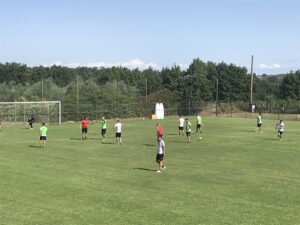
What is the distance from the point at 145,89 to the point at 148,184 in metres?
93.5

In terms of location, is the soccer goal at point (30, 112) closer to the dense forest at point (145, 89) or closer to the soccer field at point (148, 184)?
the dense forest at point (145, 89)

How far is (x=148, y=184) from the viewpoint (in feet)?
63.9

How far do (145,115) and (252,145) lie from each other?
39.4 metres

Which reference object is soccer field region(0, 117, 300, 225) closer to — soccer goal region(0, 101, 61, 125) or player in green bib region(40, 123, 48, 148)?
player in green bib region(40, 123, 48, 148)

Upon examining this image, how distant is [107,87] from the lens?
79312mm

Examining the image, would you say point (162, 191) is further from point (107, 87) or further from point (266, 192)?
point (107, 87)

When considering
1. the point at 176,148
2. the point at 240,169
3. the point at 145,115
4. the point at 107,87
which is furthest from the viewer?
the point at 107,87

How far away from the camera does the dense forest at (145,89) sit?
7369 centimetres

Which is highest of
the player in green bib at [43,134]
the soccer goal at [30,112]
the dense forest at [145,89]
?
the dense forest at [145,89]

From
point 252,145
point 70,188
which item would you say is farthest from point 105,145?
point 70,188

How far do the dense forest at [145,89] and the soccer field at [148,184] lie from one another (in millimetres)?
36287

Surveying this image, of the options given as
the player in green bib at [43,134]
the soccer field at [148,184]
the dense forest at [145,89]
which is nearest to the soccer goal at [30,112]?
the dense forest at [145,89]

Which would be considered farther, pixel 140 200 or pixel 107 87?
pixel 107 87

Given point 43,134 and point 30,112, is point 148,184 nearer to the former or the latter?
point 43,134
